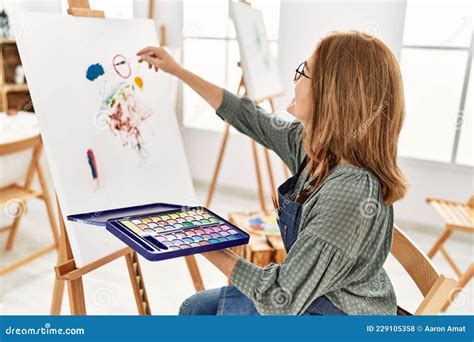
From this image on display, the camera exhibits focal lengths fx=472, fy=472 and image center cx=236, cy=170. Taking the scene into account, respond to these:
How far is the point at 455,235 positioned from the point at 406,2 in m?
1.40

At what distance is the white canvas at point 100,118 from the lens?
1121 millimetres

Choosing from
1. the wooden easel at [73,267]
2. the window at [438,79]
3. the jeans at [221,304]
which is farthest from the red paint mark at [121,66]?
the window at [438,79]

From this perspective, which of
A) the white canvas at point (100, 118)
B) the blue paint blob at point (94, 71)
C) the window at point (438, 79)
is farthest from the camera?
the window at point (438, 79)

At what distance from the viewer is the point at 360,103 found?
36.8 inches

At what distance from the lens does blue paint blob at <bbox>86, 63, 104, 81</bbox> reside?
123cm

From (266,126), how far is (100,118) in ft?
1.54

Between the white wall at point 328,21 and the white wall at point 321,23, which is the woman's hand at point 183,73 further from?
the white wall at point 328,21

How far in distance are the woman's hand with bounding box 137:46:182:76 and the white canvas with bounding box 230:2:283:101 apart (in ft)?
2.37

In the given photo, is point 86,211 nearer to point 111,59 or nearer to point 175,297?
point 111,59

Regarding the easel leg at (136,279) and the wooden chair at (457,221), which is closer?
the easel leg at (136,279)

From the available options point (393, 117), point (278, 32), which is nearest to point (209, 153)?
point (278, 32)

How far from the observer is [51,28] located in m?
1.14

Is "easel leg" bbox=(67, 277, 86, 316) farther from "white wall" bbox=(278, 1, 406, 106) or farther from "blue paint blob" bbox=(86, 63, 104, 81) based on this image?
"white wall" bbox=(278, 1, 406, 106)

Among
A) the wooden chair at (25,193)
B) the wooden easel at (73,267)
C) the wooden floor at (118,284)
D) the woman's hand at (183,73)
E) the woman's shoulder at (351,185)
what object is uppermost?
the woman's hand at (183,73)
